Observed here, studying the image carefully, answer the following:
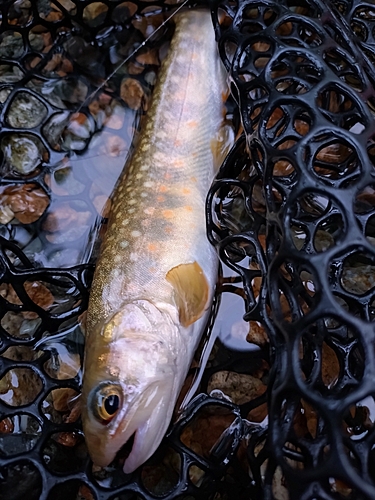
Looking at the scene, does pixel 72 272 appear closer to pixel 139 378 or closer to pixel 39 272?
pixel 39 272

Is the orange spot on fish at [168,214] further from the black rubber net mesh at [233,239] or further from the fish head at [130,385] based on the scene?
the fish head at [130,385]

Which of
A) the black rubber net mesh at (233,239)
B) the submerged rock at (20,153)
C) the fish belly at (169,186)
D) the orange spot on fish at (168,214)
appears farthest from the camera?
the submerged rock at (20,153)

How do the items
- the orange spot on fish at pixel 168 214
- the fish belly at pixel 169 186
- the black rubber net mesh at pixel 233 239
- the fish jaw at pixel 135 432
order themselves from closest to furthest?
1. the black rubber net mesh at pixel 233 239
2. the fish jaw at pixel 135 432
3. the fish belly at pixel 169 186
4. the orange spot on fish at pixel 168 214

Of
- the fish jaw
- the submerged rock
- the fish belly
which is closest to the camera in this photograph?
the fish jaw

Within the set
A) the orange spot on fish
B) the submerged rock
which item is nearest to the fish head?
the orange spot on fish

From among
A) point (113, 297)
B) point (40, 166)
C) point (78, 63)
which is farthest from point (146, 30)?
point (113, 297)

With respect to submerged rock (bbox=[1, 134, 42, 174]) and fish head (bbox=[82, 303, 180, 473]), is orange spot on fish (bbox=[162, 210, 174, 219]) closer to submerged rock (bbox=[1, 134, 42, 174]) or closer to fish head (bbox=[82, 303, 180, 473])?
fish head (bbox=[82, 303, 180, 473])

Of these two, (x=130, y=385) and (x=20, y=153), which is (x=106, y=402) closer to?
(x=130, y=385)

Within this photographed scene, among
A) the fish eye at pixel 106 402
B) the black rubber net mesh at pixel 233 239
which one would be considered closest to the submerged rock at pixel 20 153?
the black rubber net mesh at pixel 233 239
